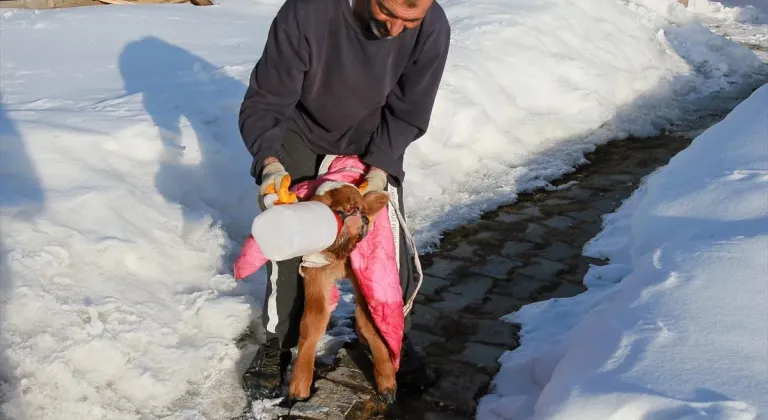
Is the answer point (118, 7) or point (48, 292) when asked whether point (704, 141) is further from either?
point (118, 7)

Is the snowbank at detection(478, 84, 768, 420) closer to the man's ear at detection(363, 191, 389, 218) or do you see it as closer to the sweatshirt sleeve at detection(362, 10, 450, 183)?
the man's ear at detection(363, 191, 389, 218)

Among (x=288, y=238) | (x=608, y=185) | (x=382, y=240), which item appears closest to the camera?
(x=288, y=238)

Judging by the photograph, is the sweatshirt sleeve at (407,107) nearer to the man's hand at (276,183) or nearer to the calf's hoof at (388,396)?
the man's hand at (276,183)

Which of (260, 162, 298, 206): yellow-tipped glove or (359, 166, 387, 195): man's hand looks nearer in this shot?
(260, 162, 298, 206): yellow-tipped glove

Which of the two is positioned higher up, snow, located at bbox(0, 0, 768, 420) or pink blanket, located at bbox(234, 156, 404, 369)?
pink blanket, located at bbox(234, 156, 404, 369)

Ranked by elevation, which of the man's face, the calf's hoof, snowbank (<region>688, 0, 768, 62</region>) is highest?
the man's face

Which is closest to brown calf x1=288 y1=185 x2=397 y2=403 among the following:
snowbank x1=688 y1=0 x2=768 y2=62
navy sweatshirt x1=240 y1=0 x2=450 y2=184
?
navy sweatshirt x1=240 y1=0 x2=450 y2=184

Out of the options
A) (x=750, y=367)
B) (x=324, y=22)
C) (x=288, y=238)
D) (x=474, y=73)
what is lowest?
(x=474, y=73)

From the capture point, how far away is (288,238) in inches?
111

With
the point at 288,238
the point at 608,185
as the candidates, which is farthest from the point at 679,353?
the point at 608,185

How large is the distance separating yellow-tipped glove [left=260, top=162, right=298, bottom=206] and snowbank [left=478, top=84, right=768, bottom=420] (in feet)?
3.84

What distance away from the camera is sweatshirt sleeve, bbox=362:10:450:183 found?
3236 mm

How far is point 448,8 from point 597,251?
561 centimetres

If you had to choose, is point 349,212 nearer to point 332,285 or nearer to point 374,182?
point 374,182
